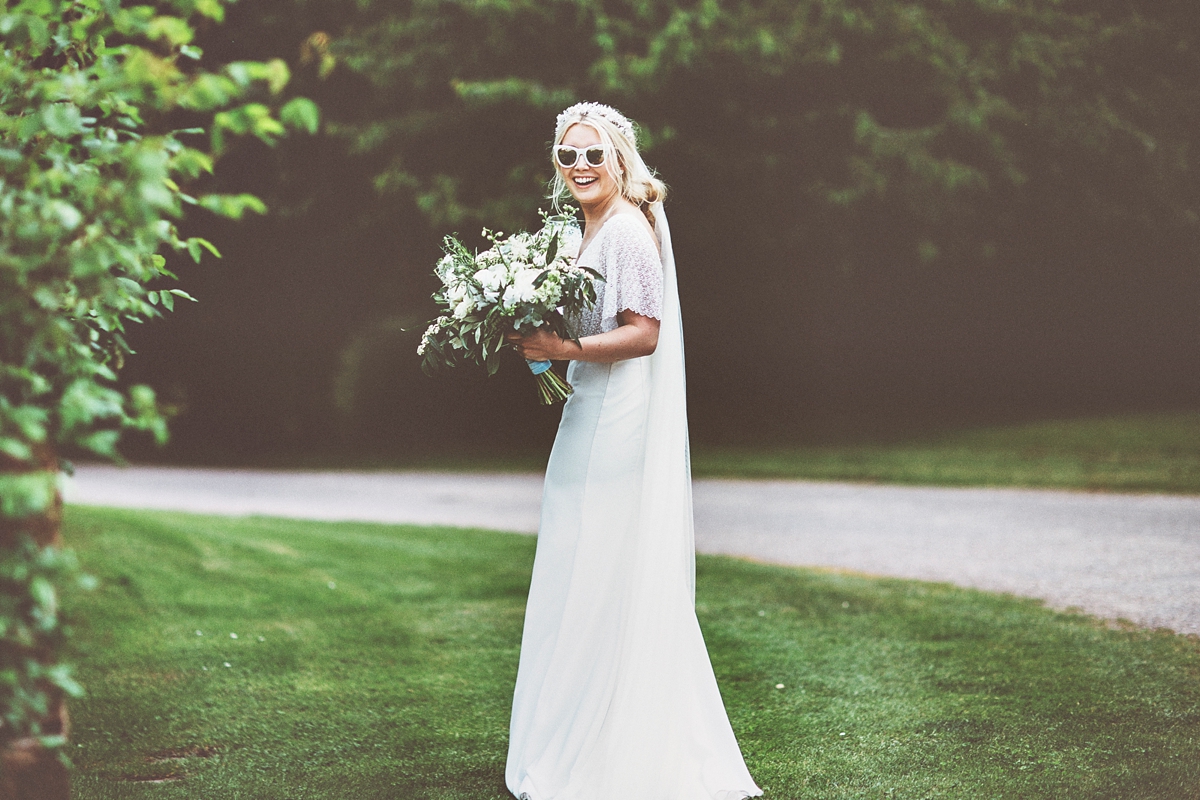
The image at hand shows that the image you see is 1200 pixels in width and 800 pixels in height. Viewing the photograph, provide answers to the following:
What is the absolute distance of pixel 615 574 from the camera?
3980mm

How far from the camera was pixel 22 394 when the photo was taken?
236 cm

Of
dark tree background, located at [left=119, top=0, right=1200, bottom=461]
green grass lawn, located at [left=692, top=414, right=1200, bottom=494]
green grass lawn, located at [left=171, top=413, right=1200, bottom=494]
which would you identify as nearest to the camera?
green grass lawn, located at [left=692, top=414, right=1200, bottom=494]

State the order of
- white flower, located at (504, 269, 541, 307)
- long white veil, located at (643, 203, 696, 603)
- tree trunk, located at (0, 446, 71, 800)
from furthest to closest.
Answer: long white veil, located at (643, 203, 696, 603)
white flower, located at (504, 269, 541, 307)
tree trunk, located at (0, 446, 71, 800)

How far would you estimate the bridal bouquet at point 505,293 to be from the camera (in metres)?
3.64

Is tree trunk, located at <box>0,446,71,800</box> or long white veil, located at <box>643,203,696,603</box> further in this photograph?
long white veil, located at <box>643,203,696,603</box>

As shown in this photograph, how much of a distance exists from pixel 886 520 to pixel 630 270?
7832mm

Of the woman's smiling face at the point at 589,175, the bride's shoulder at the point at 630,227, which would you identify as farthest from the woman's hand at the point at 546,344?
the woman's smiling face at the point at 589,175

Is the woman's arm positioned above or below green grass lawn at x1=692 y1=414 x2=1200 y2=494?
above

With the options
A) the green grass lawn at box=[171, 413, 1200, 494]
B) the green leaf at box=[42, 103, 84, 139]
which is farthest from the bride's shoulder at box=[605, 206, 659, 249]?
the green grass lawn at box=[171, 413, 1200, 494]

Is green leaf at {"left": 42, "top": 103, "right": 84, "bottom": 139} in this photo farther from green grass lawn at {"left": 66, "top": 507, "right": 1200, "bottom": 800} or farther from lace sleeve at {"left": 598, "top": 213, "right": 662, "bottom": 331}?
lace sleeve at {"left": 598, "top": 213, "right": 662, "bottom": 331}

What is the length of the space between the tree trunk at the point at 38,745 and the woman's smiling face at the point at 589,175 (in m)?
1.88

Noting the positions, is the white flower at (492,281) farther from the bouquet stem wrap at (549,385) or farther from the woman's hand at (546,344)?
the bouquet stem wrap at (549,385)

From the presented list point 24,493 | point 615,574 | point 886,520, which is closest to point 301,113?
point 24,493

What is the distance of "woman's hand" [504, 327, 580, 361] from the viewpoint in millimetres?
3693
